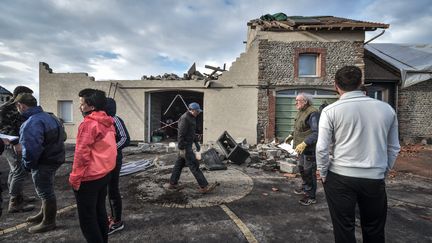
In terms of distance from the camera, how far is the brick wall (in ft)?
39.6

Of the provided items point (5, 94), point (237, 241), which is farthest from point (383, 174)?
point (5, 94)

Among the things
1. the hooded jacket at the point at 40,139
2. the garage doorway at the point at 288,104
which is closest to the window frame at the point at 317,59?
the garage doorway at the point at 288,104

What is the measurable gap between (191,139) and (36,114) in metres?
2.65

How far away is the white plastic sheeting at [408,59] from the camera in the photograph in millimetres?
12930

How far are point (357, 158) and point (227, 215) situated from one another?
258cm

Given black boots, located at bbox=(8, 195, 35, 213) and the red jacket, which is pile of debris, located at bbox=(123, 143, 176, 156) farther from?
the red jacket

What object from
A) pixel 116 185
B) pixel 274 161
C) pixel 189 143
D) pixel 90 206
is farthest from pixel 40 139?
pixel 274 161

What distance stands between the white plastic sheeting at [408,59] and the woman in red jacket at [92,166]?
15.2m

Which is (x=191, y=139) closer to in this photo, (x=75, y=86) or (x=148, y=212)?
(x=148, y=212)

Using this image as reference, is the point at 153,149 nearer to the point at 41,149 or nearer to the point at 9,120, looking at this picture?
the point at 9,120

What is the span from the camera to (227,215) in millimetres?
4156

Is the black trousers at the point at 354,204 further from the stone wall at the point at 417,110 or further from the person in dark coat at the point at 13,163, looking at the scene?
the stone wall at the point at 417,110

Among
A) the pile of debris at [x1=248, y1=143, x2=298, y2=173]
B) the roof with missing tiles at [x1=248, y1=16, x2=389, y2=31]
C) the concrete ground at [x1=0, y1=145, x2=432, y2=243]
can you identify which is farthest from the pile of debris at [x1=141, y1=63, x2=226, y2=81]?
the concrete ground at [x1=0, y1=145, x2=432, y2=243]

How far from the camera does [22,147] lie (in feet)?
10.4
